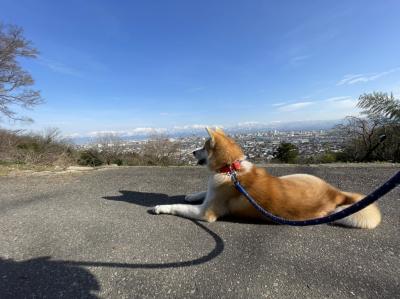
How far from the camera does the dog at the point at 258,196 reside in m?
2.95

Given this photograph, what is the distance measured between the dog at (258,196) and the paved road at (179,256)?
0.52ft

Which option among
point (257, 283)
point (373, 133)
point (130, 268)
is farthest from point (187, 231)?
point (373, 133)

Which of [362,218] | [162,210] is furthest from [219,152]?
[362,218]

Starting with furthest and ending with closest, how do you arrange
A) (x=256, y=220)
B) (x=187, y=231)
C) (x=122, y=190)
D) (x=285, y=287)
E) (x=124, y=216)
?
(x=122, y=190) < (x=124, y=216) < (x=256, y=220) < (x=187, y=231) < (x=285, y=287)

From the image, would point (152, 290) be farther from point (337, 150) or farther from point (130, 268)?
point (337, 150)

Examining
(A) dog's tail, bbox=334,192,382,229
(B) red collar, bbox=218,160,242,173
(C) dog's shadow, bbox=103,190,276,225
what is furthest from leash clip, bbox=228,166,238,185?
(A) dog's tail, bbox=334,192,382,229

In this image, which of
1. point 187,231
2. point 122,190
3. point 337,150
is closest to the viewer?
point 187,231

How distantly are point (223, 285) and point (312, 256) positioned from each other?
40.7 inches

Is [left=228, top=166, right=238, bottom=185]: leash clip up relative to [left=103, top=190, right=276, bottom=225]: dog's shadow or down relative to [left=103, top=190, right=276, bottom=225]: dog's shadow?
up

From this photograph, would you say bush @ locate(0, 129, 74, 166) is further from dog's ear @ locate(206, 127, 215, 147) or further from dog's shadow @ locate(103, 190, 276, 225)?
dog's ear @ locate(206, 127, 215, 147)

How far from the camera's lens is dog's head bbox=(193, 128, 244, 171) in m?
3.55

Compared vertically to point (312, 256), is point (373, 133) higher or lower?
higher

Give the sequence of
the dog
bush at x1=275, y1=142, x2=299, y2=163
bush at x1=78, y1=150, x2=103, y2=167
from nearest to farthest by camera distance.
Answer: the dog
bush at x1=275, y1=142, x2=299, y2=163
bush at x1=78, y1=150, x2=103, y2=167

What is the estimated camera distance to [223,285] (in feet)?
6.91
